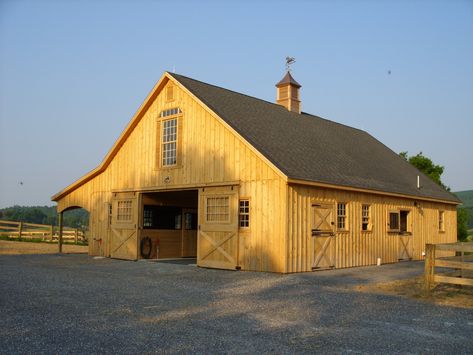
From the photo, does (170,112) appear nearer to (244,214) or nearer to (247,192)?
(247,192)

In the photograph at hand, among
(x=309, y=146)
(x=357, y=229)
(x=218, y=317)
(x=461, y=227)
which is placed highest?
(x=309, y=146)

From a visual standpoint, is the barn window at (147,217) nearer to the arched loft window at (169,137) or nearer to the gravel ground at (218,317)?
the arched loft window at (169,137)

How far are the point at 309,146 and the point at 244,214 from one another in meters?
4.60

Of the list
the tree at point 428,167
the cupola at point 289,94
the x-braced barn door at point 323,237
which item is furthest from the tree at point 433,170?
the x-braced barn door at point 323,237

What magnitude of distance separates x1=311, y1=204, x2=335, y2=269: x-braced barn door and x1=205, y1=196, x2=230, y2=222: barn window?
9.20 feet

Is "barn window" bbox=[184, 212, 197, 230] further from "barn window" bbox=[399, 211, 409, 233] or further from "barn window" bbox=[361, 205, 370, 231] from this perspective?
"barn window" bbox=[399, 211, 409, 233]

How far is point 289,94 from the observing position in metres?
24.8

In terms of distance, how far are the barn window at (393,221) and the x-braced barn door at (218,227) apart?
727 cm

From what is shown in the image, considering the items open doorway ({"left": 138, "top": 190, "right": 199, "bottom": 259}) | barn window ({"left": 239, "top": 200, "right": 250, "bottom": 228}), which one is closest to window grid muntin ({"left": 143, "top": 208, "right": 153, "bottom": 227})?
open doorway ({"left": 138, "top": 190, "right": 199, "bottom": 259})

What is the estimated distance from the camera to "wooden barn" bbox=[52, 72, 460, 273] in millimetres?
15859

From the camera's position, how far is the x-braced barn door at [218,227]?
54.2 ft

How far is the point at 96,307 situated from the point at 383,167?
1705 cm

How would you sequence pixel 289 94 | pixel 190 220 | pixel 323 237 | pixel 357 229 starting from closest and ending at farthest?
pixel 323 237 → pixel 357 229 → pixel 190 220 → pixel 289 94

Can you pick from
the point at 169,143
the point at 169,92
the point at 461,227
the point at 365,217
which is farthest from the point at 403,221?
the point at 461,227
